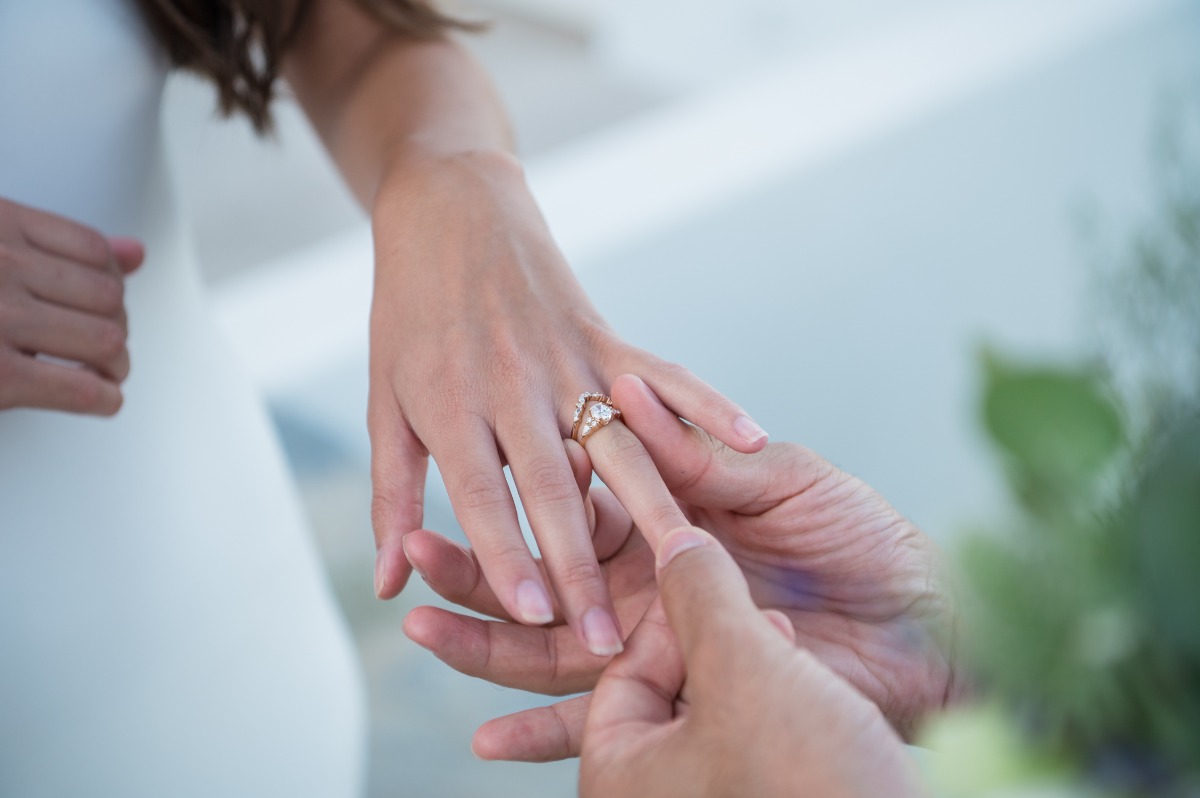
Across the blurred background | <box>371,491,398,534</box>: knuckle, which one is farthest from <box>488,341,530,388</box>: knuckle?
the blurred background

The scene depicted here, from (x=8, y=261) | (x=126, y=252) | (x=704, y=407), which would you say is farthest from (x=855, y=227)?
(x=8, y=261)

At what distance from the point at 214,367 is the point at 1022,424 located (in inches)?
33.7

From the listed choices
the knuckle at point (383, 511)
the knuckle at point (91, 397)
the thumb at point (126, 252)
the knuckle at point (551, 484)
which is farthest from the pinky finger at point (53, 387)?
the knuckle at point (551, 484)

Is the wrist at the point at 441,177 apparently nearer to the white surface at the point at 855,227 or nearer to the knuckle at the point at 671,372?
the knuckle at the point at 671,372

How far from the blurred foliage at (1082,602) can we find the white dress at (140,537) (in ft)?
2.43

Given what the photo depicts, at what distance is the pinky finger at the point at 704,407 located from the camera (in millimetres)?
649

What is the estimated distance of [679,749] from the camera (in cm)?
44

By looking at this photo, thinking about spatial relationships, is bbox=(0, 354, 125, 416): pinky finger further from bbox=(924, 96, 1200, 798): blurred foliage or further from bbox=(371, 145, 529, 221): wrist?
bbox=(924, 96, 1200, 798): blurred foliage

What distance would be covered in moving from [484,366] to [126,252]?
1.02 ft

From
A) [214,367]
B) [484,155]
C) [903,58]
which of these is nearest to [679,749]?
[484,155]

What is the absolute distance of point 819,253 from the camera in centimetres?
194

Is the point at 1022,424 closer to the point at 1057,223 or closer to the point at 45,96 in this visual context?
the point at 45,96

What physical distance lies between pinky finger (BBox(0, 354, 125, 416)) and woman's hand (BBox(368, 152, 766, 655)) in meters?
0.19

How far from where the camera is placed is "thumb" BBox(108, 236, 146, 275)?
76 centimetres
